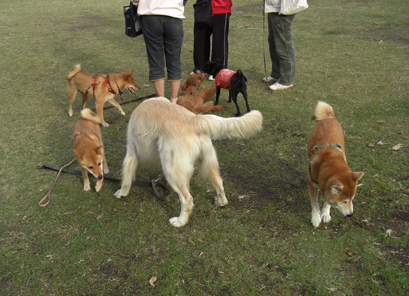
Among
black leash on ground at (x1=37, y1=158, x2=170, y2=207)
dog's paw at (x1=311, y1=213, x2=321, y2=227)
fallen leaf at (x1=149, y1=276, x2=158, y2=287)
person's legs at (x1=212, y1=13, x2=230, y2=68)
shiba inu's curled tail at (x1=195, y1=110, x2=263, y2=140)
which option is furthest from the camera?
person's legs at (x1=212, y1=13, x2=230, y2=68)

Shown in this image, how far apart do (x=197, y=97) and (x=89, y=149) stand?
2174 mm

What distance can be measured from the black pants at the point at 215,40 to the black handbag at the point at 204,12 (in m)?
0.12

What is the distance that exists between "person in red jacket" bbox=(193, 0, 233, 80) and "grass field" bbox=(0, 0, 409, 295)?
1.96ft

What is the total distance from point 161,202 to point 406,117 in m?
3.73

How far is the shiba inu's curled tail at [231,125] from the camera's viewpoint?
2590mm

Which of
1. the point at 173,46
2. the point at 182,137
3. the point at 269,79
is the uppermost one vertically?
the point at 173,46

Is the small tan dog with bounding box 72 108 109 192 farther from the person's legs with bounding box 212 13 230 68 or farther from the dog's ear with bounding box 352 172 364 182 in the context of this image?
the person's legs with bounding box 212 13 230 68

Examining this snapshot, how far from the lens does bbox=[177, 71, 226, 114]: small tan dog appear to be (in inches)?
184

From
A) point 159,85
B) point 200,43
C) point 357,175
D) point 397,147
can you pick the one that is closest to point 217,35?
point 200,43

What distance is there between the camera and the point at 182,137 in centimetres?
265

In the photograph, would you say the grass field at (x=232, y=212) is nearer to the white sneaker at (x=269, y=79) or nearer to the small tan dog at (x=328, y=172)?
the white sneaker at (x=269, y=79)

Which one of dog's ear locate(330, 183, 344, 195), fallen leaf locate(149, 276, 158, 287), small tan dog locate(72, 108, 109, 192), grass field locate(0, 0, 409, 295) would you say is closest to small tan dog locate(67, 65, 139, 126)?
grass field locate(0, 0, 409, 295)

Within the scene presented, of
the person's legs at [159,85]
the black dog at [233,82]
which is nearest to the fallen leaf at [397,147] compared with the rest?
the black dog at [233,82]

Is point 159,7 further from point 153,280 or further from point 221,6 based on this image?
point 153,280
